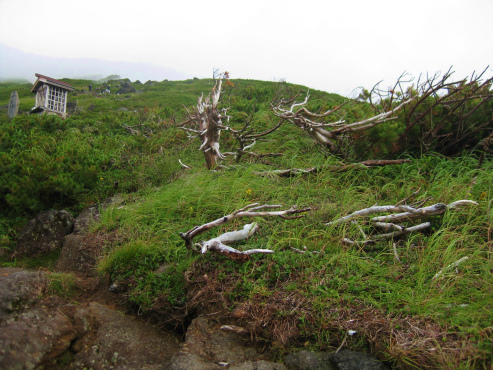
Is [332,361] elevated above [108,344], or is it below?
above

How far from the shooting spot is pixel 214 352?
2.73 m

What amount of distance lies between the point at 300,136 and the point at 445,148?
285cm

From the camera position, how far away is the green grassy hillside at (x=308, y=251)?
8.66 ft

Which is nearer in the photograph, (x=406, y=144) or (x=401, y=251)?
(x=401, y=251)

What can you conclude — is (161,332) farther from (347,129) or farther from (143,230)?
(347,129)

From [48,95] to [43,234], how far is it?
12.9m

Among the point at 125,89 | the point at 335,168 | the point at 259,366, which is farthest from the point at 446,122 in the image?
the point at 125,89

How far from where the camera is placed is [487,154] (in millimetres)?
5340

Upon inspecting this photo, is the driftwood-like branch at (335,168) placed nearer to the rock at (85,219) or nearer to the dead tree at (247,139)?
the dead tree at (247,139)

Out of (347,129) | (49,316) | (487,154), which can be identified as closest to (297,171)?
(347,129)

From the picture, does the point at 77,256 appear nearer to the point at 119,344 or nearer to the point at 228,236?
the point at 119,344

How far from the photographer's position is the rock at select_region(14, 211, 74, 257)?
199 inches

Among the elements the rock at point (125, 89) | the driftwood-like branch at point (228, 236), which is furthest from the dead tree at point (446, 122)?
the rock at point (125, 89)

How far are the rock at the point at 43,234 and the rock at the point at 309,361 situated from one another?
420 centimetres
